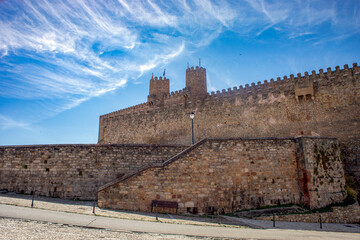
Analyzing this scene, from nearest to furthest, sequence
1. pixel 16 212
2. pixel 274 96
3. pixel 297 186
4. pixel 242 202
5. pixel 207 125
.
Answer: pixel 16 212 → pixel 242 202 → pixel 297 186 → pixel 274 96 → pixel 207 125

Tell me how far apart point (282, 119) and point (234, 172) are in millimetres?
9615

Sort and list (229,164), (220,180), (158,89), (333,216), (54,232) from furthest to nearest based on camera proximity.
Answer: (158,89) < (229,164) < (220,180) < (333,216) < (54,232)

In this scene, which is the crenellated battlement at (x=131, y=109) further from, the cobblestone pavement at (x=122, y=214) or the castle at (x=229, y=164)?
the cobblestone pavement at (x=122, y=214)

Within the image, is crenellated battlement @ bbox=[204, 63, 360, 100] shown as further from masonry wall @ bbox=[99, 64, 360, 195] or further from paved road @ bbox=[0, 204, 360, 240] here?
paved road @ bbox=[0, 204, 360, 240]

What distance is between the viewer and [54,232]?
776cm

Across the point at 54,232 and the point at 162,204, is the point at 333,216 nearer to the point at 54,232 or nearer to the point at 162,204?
the point at 162,204

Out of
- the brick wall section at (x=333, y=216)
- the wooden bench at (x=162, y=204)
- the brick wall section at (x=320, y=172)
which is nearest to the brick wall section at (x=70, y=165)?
the wooden bench at (x=162, y=204)

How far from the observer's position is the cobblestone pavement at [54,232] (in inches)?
286

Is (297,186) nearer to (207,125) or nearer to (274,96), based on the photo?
(274,96)

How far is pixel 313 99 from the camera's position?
66.2 feet

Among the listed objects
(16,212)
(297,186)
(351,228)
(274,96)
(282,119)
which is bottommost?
(351,228)

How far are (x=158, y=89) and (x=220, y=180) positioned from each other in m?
21.0

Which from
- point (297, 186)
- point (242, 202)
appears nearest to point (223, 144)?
point (242, 202)

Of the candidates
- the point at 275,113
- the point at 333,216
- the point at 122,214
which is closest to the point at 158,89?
the point at 275,113
